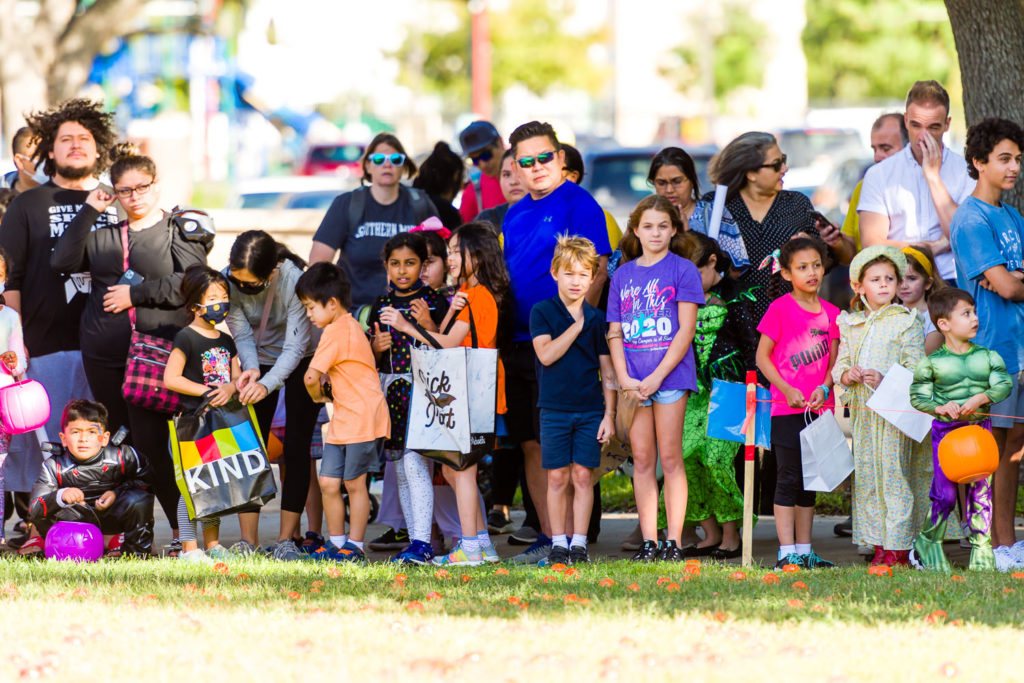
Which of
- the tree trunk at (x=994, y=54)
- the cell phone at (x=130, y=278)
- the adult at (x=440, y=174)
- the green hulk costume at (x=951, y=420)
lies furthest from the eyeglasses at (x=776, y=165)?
Answer: the cell phone at (x=130, y=278)

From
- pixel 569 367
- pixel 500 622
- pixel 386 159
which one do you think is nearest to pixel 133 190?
pixel 386 159

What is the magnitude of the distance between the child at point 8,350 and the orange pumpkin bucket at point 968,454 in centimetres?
483

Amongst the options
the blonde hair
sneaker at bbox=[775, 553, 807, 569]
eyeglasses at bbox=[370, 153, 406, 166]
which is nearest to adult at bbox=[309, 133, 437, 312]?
eyeglasses at bbox=[370, 153, 406, 166]

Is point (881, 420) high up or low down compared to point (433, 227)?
down

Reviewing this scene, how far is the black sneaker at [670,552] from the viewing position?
282 inches

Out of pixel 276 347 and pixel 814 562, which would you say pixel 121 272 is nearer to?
pixel 276 347

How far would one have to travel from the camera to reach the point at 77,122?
8.18 m

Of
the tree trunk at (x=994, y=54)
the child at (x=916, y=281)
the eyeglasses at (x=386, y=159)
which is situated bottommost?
the child at (x=916, y=281)

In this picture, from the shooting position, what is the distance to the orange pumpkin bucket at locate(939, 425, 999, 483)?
21.5 ft

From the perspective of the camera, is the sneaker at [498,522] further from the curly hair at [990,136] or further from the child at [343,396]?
the curly hair at [990,136]

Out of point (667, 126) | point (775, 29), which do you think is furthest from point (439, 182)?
point (775, 29)

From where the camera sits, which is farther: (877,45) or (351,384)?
(877,45)

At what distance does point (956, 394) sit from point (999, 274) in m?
0.68

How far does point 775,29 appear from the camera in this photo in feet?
222
